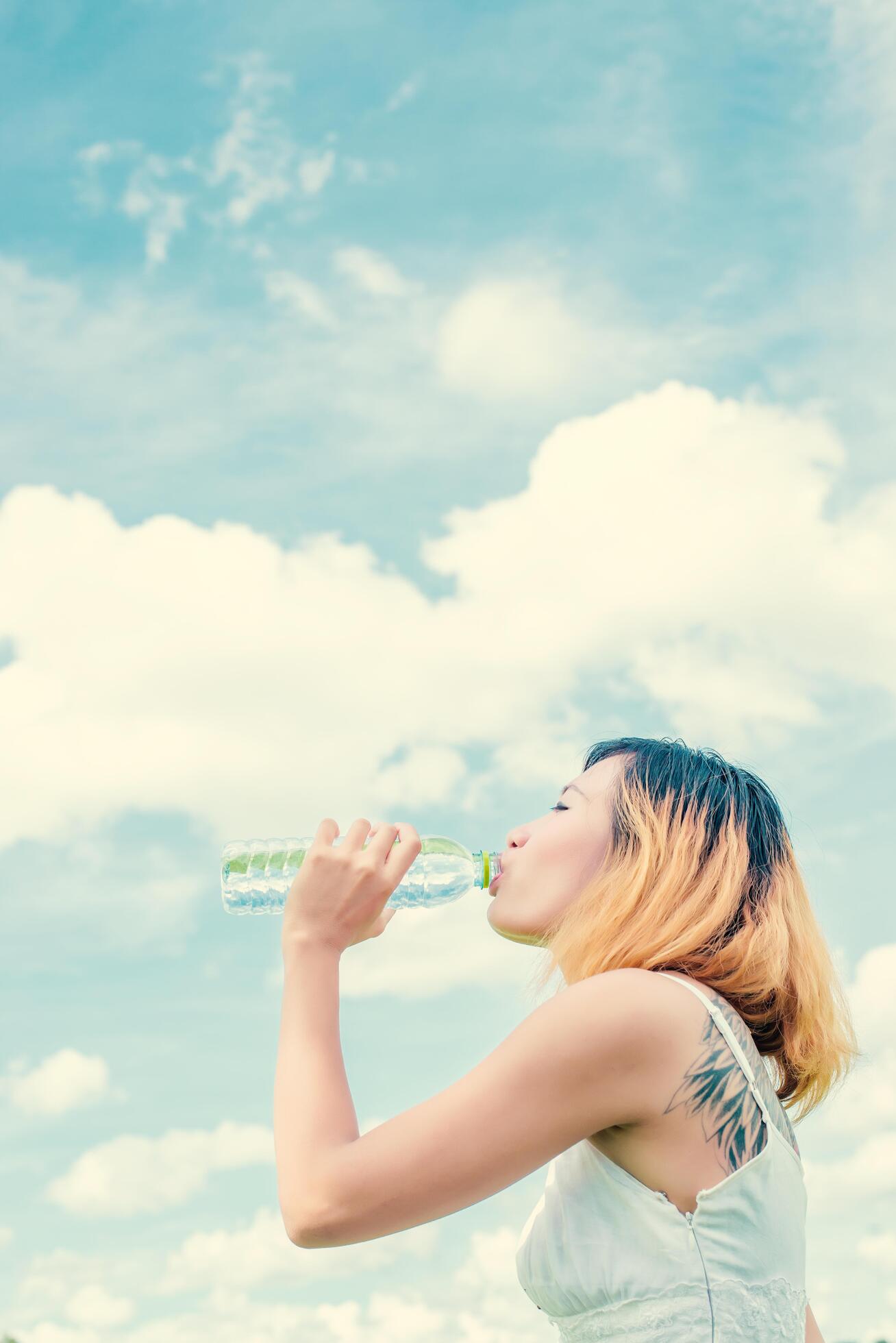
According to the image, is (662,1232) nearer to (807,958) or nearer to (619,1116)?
Answer: (619,1116)

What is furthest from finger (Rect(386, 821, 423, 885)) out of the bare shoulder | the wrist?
the bare shoulder

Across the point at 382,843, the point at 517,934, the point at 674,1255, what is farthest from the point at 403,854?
the point at 674,1255

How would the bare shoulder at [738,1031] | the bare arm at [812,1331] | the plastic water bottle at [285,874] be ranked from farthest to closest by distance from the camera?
1. the plastic water bottle at [285,874]
2. the bare arm at [812,1331]
3. the bare shoulder at [738,1031]

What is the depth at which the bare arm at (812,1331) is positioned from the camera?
3.84 m

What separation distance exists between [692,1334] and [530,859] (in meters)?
1.35

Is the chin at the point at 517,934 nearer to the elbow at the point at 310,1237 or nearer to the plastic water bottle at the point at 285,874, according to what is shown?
the elbow at the point at 310,1237

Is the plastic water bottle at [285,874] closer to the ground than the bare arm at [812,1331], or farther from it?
farther from it

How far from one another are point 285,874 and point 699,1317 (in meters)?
3.10

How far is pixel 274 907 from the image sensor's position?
19.3 feet

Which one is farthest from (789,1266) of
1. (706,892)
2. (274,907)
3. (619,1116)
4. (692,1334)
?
(274,907)

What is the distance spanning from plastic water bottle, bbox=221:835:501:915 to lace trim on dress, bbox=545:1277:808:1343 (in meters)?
2.61

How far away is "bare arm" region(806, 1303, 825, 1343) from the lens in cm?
384

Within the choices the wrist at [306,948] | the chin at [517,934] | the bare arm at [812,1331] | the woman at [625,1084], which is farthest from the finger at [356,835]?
the bare arm at [812,1331]

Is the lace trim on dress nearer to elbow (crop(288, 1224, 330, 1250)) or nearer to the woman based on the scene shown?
the woman
